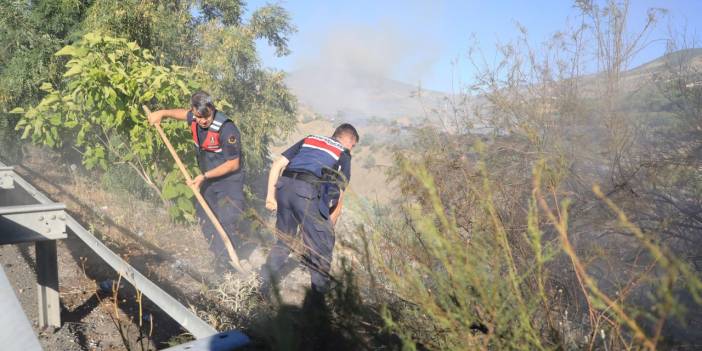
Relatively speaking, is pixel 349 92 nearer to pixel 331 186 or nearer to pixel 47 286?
pixel 331 186

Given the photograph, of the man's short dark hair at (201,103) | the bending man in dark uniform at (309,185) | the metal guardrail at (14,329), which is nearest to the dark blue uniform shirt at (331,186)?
the bending man in dark uniform at (309,185)

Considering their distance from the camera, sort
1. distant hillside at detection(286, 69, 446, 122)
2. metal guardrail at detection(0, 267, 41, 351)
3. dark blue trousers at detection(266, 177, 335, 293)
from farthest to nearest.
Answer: distant hillside at detection(286, 69, 446, 122), dark blue trousers at detection(266, 177, 335, 293), metal guardrail at detection(0, 267, 41, 351)

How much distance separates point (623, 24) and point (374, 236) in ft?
17.4

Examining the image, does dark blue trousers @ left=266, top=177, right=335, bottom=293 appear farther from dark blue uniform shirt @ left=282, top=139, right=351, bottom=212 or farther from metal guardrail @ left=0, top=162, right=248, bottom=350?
metal guardrail @ left=0, top=162, right=248, bottom=350

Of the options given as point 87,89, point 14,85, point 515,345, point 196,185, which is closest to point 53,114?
point 87,89

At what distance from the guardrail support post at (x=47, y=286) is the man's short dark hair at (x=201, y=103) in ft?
5.96

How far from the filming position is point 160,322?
4.12 m

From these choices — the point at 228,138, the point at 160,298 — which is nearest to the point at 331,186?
the point at 228,138

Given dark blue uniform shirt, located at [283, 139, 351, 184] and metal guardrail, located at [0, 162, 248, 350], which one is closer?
metal guardrail, located at [0, 162, 248, 350]

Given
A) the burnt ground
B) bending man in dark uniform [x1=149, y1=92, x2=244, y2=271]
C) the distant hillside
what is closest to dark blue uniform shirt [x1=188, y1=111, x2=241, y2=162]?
bending man in dark uniform [x1=149, y1=92, x2=244, y2=271]

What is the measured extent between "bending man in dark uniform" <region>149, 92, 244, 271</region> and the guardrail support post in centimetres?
157

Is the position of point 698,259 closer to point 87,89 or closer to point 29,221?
point 29,221

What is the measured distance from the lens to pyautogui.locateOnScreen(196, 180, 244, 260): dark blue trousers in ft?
18.3

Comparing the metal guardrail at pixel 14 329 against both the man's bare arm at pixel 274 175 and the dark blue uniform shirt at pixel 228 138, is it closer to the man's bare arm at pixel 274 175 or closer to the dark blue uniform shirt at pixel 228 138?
the man's bare arm at pixel 274 175
